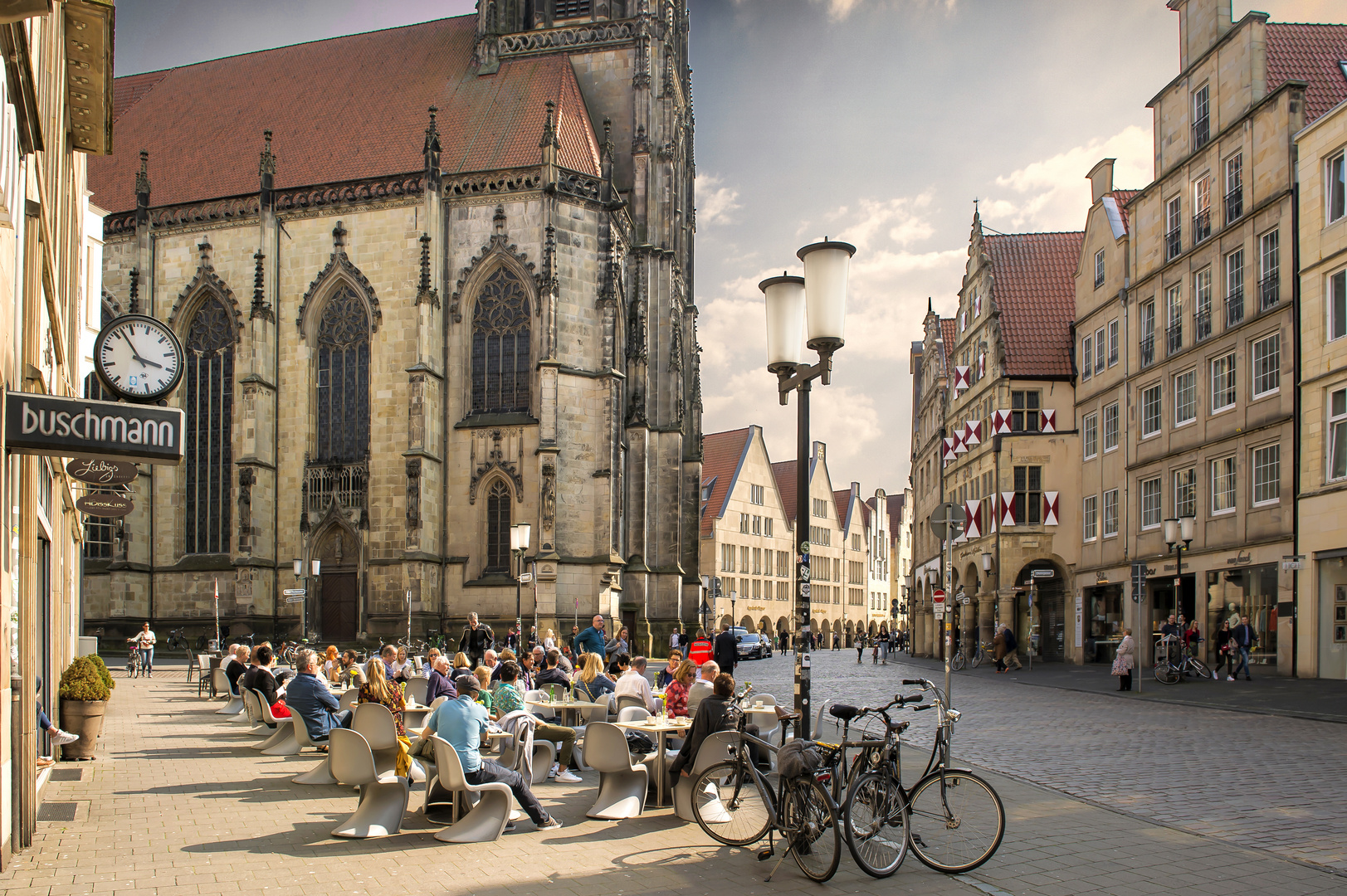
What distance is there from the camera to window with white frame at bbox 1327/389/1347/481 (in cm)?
2230

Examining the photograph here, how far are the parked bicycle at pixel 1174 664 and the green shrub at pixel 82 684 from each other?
67.5ft

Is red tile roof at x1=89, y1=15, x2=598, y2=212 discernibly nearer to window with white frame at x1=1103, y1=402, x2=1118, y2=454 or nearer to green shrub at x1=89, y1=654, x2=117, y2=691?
window with white frame at x1=1103, y1=402, x2=1118, y2=454

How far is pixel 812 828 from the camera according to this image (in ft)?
22.7

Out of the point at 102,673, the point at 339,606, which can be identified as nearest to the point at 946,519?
the point at 102,673

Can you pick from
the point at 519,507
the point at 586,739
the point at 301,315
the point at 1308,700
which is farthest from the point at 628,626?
the point at 586,739

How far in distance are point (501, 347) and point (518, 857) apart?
1145 inches

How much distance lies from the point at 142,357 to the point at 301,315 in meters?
30.2

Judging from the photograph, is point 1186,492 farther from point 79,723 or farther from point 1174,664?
point 79,723

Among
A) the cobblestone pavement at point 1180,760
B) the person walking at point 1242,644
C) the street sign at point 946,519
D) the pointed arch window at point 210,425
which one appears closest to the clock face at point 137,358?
the street sign at point 946,519

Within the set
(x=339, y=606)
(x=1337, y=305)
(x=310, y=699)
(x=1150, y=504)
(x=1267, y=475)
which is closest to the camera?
(x=310, y=699)

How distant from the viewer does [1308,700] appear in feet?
61.3

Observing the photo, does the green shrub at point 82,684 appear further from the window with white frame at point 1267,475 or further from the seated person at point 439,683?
the window with white frame at point 1267,475

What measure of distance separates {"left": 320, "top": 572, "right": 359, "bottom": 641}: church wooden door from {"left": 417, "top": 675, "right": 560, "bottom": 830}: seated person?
28708 millimetres

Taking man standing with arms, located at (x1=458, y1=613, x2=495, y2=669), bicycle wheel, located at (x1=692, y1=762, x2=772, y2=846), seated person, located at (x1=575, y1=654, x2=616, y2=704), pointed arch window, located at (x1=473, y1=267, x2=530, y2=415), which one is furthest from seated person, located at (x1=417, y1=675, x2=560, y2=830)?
pointed arch window, located at (x1=473, y1=267, x2=530, y2=415)
